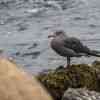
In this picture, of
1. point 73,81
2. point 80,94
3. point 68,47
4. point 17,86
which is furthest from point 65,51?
point 17,86

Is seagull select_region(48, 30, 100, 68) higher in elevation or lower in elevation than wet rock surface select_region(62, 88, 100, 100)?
lower

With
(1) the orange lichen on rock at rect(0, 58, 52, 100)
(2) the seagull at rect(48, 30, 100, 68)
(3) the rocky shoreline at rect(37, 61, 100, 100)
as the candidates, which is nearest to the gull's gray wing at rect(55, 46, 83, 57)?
(2) the seagull at rect(48, 30, 100, 68)

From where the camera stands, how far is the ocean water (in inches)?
432

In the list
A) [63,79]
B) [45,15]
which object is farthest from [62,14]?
[63,79]

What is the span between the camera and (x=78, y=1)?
17.7 metres

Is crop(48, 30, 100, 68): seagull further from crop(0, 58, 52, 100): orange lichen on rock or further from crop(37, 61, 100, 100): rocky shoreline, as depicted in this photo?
crop(0, 58, 52, 100): orange lichen on rock

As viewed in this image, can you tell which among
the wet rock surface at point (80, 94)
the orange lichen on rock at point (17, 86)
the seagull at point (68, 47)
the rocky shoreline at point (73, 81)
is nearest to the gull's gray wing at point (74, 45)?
the seagull at point (68, 47)

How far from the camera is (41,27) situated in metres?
14.4

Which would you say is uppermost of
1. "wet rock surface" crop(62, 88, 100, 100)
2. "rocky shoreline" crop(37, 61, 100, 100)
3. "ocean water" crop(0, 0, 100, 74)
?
"wet rock surface" crop(62, 88, 100, 100)

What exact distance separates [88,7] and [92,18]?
174 cm

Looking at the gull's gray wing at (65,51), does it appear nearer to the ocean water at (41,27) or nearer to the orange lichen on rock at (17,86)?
the ocean water at (41,27)

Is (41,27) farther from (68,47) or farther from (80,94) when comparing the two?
(80,94)

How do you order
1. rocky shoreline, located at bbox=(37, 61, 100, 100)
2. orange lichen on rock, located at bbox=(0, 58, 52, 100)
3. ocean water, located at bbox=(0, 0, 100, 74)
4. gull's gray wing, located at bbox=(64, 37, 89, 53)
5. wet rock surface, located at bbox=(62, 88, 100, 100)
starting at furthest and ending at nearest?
ocean water, located at bbox=(0, 0, 100, 74)
gull's gray wing, located at bbox=(64, 37, 89, 53)
rocky shoreline, located at bbox=(37, 61, 100, 100)
wet rock surface, located at bbox=(62, 88, 100, 100)
orange lichen on rock, located at bbox=(0, 58, 52, 100)

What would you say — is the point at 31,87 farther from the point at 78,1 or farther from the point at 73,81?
the point at 78,1
